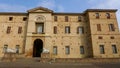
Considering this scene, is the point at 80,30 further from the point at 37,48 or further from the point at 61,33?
the point at 37,48

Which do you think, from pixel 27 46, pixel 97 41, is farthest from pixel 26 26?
pixel 97 41

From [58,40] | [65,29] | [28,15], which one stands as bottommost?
[58,40]

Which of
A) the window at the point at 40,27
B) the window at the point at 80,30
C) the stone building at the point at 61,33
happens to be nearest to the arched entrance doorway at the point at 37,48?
the stone building at the point at 61,33

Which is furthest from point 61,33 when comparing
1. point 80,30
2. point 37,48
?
point 37,48

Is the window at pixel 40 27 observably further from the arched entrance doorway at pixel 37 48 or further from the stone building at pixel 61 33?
the arched entrance doorway at pixel 37 48

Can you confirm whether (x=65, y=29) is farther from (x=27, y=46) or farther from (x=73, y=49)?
(x=27, y=46)

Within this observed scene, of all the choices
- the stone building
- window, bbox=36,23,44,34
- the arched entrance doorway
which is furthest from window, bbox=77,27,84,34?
the arched entrance doorway

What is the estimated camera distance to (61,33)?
32.8 meters

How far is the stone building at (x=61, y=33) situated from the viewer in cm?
3064

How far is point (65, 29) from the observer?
109ft

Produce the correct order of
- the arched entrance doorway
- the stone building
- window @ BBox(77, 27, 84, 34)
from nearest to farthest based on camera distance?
the stone building < the arched entrance doorway < window @ BBox(77, 27, 84, 34)

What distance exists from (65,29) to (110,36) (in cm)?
946

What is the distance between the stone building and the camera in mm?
30641

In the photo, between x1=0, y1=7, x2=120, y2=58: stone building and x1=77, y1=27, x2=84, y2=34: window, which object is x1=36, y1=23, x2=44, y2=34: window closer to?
x1=0, y1=7, x2=120, y2=58: stone building
